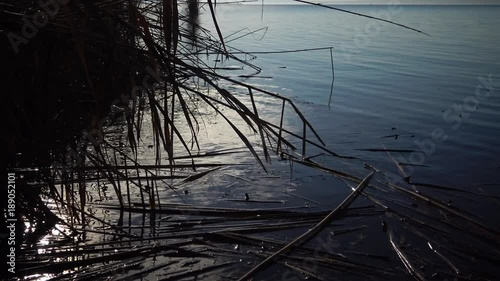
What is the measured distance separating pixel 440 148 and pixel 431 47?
16589 millimetres

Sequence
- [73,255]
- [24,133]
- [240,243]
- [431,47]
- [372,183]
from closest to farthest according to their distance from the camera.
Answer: [24,133], [73,255], [240,243], [372,183], [431,47]

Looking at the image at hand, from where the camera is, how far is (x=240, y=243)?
4.25 m

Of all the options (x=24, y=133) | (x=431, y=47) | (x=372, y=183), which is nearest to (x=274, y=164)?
(x=372, y=183)

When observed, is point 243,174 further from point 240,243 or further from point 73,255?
point 73,255

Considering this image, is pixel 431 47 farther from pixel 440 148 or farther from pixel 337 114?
pixel 440 148

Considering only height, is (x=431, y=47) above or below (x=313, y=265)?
above

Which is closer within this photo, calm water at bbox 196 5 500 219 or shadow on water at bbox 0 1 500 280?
shadow on water at bbox 0 1 500 280

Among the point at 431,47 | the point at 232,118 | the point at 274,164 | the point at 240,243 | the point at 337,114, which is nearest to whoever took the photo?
the point at 240,243

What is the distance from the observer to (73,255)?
151 inches

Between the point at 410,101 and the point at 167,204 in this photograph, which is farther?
the point at 410,101

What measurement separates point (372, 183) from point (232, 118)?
402cm

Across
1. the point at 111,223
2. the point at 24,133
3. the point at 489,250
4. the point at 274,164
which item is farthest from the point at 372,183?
the point at 24,133

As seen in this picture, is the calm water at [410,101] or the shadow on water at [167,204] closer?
the shadow on water at [167,204]

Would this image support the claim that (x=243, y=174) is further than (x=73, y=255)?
Yes
